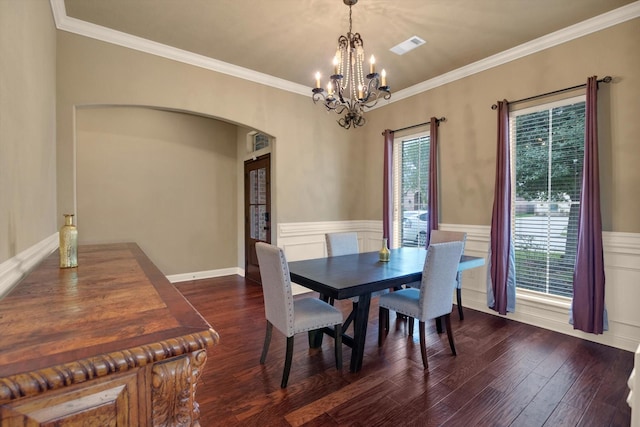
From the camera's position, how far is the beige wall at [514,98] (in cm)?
275

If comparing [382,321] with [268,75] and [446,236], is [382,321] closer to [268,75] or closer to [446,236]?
[446,236]

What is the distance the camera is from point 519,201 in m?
3.50

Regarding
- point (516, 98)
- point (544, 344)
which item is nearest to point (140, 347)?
point (544, 344)

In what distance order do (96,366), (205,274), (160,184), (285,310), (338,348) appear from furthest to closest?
(205,274) → (160,184) → (338,348) → (285,310) → (96,366)

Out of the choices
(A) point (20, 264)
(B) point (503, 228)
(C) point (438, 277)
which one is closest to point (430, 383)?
(C) point (438, 277)

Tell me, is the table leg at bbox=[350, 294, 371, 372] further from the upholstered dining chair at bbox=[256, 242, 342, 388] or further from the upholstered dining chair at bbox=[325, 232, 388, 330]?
the upholstered dining chair at bbox=[325, 232, 388, 330]

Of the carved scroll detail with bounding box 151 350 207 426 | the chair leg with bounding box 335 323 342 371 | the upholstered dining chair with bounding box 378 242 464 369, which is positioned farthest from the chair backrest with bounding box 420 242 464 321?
the carved scroll detail with bounding box 151 350 207 426

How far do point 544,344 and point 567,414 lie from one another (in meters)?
1.10

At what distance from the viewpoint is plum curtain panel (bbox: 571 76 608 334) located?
277 cm

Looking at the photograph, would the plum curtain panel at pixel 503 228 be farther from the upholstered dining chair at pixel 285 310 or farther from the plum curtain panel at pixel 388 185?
the upholstered dining chair at pixel 285 310

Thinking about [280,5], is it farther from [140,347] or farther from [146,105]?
[140,347]

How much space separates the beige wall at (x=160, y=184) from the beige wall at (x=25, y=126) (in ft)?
7.75

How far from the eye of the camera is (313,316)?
91.7 inches

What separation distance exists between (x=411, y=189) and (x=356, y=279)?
8.98ft
